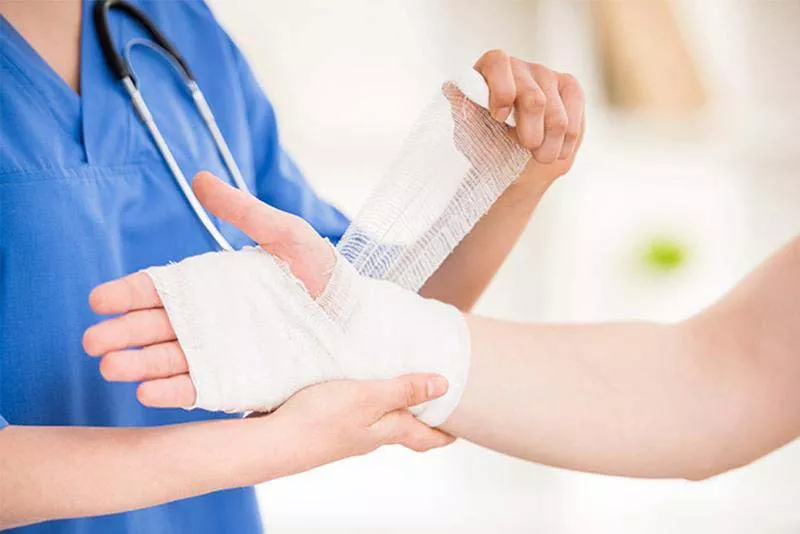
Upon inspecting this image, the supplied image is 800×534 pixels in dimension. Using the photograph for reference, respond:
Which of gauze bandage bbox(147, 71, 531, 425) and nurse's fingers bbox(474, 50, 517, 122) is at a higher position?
nurse's fingers bbox(474, 50, 517, 122)

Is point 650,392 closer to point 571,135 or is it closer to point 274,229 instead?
point 571,135

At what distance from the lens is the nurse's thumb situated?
0.59 m

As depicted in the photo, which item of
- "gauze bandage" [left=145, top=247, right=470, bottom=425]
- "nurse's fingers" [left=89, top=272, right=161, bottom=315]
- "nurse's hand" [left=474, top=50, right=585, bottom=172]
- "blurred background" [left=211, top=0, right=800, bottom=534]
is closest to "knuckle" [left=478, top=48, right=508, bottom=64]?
"nurse's hand" [left=474, top=50, right=585, bottom=172]

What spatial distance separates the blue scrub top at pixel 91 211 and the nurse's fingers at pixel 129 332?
0.12m

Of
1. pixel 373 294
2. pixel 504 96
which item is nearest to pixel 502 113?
pixel 504 96

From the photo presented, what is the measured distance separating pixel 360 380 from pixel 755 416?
1.31 feet

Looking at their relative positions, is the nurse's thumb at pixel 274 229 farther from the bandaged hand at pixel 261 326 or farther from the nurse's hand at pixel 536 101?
the nurse's hand at pixel 536 101

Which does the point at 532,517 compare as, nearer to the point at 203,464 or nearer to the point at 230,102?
the point at 230,102

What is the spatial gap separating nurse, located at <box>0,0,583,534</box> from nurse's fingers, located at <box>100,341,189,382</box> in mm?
39

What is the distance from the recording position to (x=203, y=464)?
59 cm

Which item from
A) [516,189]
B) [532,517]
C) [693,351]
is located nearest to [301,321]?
[516,189]

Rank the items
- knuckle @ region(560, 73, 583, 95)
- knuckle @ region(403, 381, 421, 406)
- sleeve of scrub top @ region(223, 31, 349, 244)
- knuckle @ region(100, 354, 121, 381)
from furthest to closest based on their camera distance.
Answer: sleeve of scrub top @ region(223, 31, 349, 244)
knuckle @ region(560, 73, 583, 95)
knuckle @ region(403, 381, 421, 406)
knuckle @ region(100, 354, 121, 381)

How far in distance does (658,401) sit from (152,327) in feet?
1.59

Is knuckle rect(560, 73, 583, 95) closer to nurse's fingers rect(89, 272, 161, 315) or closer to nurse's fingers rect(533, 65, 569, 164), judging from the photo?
nurse's fingers rect(533, 65, 569, 164)
